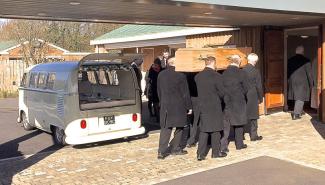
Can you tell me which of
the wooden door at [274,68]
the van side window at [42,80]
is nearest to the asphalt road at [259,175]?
the van side window at [42,80]

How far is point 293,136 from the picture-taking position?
963 cm

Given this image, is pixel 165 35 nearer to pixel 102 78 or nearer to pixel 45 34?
pixel 102 78

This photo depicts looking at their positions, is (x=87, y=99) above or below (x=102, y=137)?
above

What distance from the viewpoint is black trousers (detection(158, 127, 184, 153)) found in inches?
311

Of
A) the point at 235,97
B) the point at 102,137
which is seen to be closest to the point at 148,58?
the point at 102,137

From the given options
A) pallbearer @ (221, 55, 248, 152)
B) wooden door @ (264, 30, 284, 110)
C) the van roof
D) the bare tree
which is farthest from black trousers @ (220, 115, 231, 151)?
the bare tree

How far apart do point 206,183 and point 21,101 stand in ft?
23.0

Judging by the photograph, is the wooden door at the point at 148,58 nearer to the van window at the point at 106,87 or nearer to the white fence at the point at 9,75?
the white fence at the point at 9,75

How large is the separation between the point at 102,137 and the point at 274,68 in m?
6.24

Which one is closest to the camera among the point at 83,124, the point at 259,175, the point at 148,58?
the point at 259,175

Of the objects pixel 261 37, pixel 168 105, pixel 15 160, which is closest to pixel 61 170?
pixel 15 160

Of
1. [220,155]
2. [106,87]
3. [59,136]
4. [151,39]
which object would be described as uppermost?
[151,39]

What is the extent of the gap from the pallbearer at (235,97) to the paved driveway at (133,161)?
46 centimetres

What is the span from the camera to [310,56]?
610 inches
